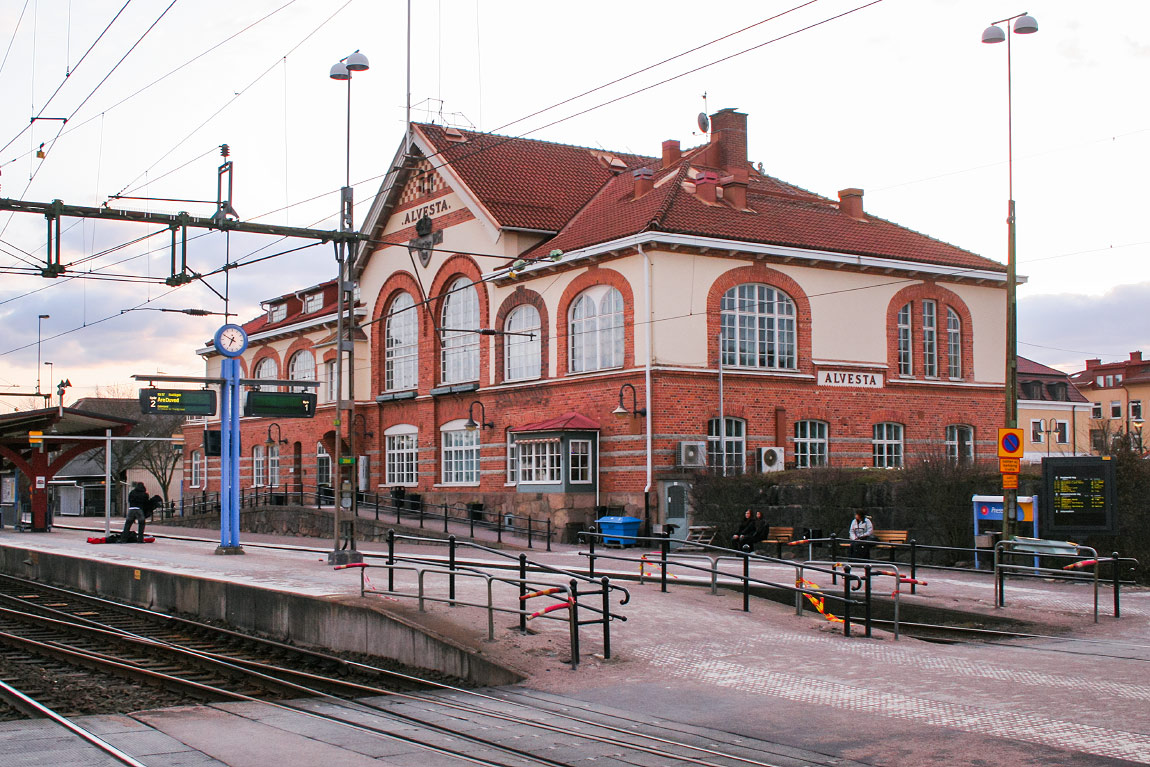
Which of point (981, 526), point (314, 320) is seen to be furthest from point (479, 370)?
point (981, 526)

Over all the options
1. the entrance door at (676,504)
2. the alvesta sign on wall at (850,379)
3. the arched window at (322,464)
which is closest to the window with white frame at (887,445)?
the alvesta sign on wall at (850,379)

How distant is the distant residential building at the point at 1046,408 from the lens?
61.5 meters

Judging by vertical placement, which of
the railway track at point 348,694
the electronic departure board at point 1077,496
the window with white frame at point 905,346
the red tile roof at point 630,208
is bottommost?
the railway track at point 348,694

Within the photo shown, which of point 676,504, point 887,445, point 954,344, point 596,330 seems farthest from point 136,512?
point 954,344

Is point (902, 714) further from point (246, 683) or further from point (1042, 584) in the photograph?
point (1042, 584)

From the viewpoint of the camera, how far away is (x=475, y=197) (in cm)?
3856

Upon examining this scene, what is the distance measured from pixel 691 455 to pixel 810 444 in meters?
4.85

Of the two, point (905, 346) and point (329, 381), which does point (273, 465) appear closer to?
point (329, 381)

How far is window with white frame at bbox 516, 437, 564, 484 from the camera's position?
1345 inches

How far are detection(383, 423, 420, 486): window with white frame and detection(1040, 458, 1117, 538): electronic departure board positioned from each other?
1038 inches

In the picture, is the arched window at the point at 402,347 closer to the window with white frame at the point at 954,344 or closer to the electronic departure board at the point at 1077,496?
the window with white frame at the point at 954,344

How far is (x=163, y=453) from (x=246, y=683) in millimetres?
66675

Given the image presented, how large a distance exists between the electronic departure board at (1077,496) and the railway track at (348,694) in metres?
12.2

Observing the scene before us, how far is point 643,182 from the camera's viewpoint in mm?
37250
